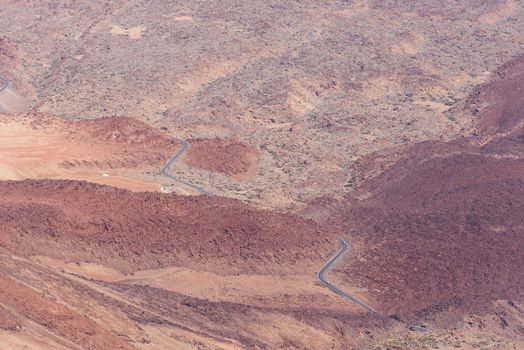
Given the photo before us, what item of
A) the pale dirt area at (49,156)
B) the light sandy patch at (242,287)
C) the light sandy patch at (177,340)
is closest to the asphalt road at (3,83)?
the pale dirt area at (49,156)

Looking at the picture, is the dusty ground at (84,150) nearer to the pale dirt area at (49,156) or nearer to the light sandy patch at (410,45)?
the pale dirt area at (49,156)

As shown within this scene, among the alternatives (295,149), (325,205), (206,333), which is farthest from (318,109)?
(206,333)

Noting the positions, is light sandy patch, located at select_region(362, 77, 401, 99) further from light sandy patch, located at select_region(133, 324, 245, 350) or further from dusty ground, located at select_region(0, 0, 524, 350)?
light sandy patch, located at select_region(133, 324, 245, 350)

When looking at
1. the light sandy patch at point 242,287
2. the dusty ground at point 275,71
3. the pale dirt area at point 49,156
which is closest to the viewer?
the light sandy patch at point 242,287

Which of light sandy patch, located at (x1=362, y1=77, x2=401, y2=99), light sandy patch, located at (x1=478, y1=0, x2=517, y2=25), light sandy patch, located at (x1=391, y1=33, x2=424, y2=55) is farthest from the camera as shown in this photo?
light sandy patch, located at (x1=478, y1=0, x2=517, y2=25)

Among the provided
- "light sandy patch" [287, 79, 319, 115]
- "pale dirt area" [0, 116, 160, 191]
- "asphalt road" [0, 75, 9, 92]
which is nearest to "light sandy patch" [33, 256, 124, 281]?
"pale dirt area" [0, 116, 160, 191]

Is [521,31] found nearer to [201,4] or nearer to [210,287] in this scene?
[201,4]

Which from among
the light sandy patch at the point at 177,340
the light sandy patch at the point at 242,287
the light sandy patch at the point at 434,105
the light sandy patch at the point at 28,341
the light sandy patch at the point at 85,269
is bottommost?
the light sandy patch at the point at 434,105

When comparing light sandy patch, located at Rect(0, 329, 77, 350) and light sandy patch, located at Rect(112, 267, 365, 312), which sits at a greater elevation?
light sandy patch, located at Rect(0, 329, 77, 350)
